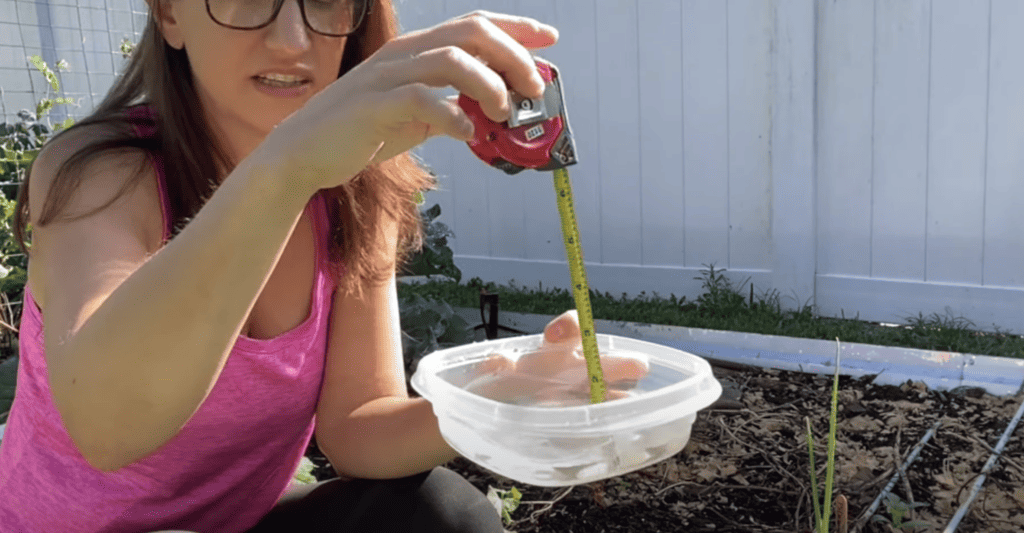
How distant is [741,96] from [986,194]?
969 mm

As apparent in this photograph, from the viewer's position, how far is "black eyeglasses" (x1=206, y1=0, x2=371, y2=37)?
1.02 m

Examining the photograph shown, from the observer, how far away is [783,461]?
202 centimetres

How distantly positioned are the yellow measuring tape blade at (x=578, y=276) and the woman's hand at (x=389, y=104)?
18cm

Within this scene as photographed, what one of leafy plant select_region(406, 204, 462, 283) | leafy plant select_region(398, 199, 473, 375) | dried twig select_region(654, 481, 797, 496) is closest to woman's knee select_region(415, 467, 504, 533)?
dried twig select_region(654, 481, 797, 496)

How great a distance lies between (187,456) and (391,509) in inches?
11.4

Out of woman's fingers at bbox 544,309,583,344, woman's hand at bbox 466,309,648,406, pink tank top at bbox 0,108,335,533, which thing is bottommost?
pink tank top at bbox 0,108,335,533

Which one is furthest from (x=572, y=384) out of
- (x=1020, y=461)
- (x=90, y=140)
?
(x=1020, y=461)

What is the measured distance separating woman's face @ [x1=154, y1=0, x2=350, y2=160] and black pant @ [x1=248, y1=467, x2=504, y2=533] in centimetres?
54

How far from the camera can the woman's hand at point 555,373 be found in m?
1.12

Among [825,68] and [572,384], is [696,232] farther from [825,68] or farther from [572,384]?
[572,384]

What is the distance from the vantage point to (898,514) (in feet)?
5.38

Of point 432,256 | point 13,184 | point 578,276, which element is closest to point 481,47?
point 578,276

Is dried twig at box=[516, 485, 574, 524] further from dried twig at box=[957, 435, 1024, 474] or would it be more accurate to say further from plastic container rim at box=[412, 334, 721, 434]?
dried twig at box=[957, 435, 1024, 474]

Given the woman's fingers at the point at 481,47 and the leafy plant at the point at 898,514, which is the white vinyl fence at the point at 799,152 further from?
the woman's fingers at the point at 481,47
